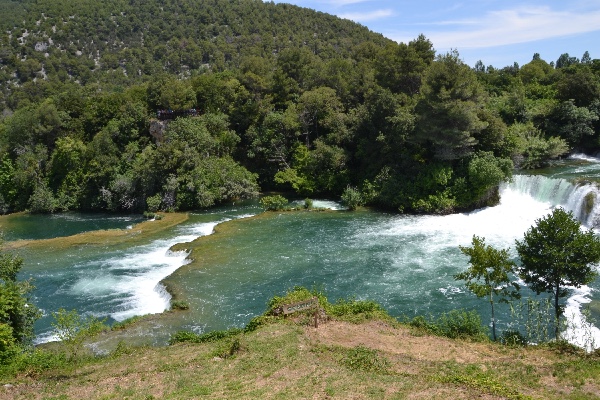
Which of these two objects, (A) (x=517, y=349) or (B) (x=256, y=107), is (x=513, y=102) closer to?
(B) (x=256, y=107)

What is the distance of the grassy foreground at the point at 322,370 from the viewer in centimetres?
1302

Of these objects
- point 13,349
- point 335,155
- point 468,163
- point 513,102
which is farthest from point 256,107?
point 13,349

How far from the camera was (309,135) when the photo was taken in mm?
51375

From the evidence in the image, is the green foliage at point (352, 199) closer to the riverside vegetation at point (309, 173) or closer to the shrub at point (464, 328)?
the riverside vegetation at point (309, 173)

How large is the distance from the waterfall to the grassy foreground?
19.1m

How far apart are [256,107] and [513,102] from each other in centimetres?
2802

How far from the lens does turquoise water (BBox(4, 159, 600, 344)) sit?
22.8m

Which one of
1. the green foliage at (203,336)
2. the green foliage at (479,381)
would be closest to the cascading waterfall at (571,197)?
the green foliage at (479,381)

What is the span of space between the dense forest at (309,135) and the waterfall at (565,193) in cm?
200

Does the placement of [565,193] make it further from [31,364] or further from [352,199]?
[31,364]

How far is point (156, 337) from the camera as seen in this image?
66.5 ft

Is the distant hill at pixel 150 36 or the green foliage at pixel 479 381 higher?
the distant hill at pixel 150 36

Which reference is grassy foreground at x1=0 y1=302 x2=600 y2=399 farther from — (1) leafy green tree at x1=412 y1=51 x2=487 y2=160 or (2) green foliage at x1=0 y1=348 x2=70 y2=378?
(1) leafy green tree at x1=412 y1=51 x2=487 y2=160

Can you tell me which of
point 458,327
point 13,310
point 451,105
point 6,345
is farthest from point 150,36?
point 458,327
